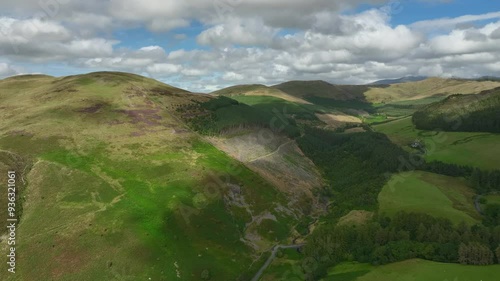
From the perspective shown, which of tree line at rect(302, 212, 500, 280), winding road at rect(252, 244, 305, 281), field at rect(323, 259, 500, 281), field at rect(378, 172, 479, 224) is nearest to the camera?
field at rect(323, 259, 500, 281)

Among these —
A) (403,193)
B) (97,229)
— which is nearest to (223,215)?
(97,229)

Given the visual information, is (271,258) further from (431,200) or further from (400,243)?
(431,200)

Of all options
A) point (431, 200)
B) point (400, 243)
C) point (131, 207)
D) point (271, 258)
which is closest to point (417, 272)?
point (400, 243)

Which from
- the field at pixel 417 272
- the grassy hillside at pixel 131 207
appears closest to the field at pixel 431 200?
the field at pixel 417 272

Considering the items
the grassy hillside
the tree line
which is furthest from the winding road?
the tree line

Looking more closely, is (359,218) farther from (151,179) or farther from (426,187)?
(151,179)

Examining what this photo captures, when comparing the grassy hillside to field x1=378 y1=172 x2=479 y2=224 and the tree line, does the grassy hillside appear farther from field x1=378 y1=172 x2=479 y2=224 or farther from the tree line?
field x1=378 y1=172 x2=479 y2=224

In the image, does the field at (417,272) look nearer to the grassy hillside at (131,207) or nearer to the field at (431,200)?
the grassy hillside at (131,207)
